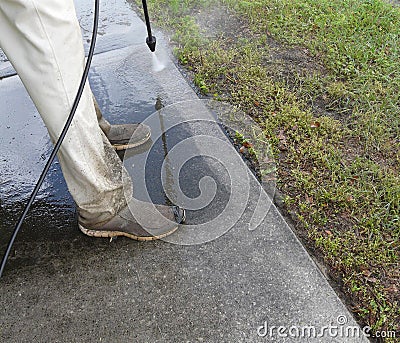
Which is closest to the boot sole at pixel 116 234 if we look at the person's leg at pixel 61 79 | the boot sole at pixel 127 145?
the person's leg at pixel 61 79

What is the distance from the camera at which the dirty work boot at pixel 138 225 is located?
6.57 feet

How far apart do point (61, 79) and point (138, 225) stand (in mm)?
779

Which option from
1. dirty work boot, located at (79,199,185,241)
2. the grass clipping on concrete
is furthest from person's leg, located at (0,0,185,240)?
the grass clipping on concrete

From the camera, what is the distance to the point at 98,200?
190 cm

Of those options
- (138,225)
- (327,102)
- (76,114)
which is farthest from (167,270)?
(327,102)

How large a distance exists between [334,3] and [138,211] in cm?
268

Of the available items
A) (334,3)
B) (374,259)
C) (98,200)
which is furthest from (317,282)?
(334,3)

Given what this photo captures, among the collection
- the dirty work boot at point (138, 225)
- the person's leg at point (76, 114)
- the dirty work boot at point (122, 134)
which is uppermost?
the person's leg at point (76, 114)

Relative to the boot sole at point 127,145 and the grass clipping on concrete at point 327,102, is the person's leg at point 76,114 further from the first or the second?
the grass clipping on concrete at point 327,102

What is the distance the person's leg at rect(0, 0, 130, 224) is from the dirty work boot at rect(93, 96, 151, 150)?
1.77 feet

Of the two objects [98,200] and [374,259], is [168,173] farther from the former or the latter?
[374,259]

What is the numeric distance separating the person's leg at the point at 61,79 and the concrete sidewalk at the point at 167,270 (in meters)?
0.29

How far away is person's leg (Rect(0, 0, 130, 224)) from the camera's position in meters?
1.43

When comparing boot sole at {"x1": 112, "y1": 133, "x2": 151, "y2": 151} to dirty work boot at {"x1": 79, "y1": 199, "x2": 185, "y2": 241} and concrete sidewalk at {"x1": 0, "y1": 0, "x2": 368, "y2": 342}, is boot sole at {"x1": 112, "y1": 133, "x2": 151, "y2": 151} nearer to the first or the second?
concrete sidewalk at {"x1": 0, "y1": 0, "x2": 368, "y2": 342}
